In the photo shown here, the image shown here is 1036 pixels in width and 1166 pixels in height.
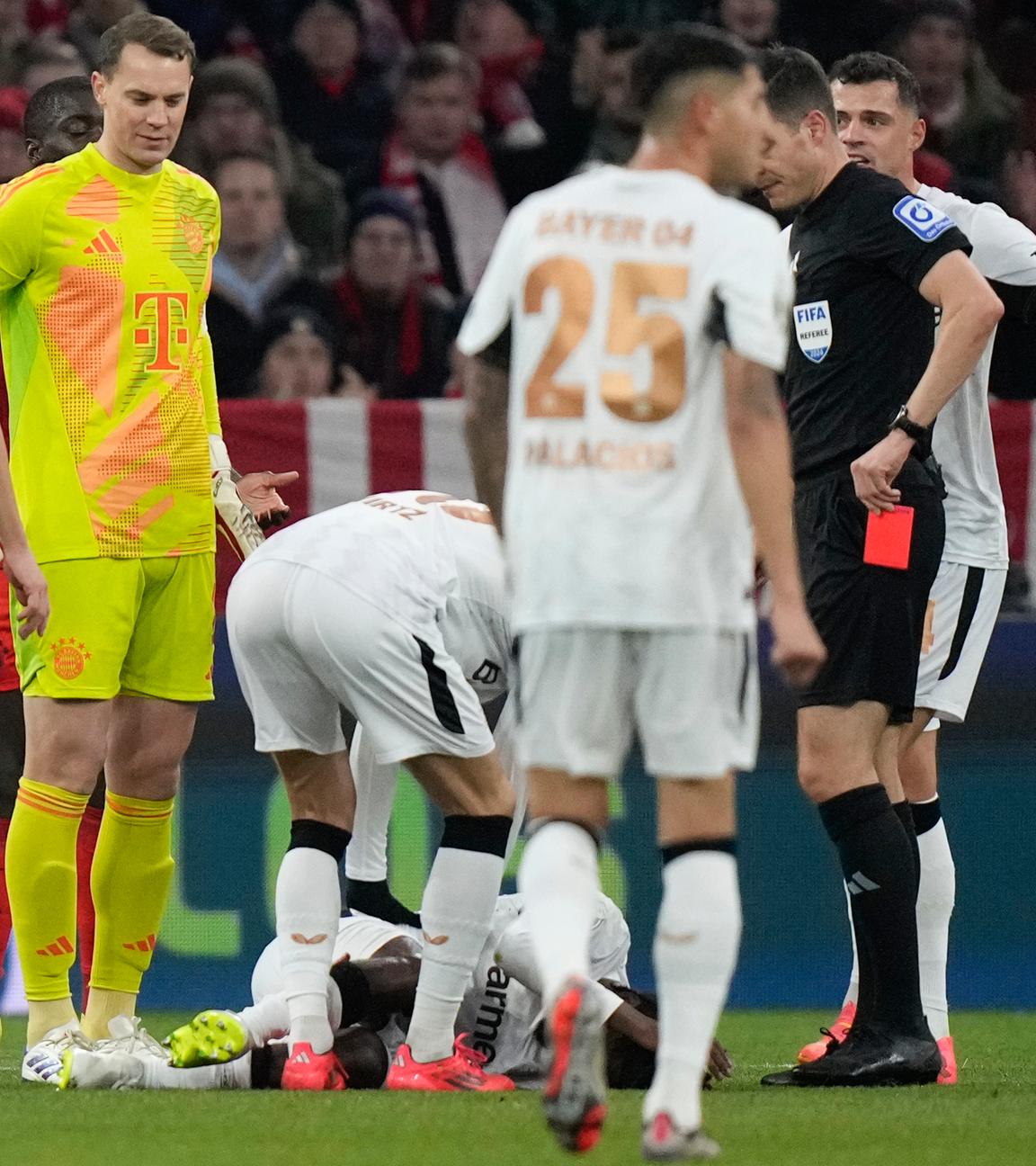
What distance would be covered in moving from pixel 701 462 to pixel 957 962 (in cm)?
374

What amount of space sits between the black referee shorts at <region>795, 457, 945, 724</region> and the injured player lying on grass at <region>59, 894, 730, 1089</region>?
795 millimetres

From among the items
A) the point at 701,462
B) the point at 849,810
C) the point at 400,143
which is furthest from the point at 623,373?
the point at 400,143

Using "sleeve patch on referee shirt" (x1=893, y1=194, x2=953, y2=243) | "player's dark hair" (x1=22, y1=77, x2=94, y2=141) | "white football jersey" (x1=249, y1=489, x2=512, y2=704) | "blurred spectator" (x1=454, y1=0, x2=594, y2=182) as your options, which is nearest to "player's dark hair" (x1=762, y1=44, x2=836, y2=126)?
"sleeve patch on referee shirt" (x1=893, y1=194, x2=953, y2=243)

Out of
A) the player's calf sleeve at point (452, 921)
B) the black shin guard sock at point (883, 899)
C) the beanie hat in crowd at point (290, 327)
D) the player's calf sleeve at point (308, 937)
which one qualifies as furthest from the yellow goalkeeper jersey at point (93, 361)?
the beanie hat in crowd at point (290, 327)

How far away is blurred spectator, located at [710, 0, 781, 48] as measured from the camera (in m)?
10.1

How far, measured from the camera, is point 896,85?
534cm

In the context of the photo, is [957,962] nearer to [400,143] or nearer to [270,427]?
[270,427]

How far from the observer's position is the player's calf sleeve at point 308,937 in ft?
15.0

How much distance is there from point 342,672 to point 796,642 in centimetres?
137

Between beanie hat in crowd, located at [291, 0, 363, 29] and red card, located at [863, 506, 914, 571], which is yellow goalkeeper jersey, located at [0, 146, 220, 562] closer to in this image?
red card, located at [863, 506, 914, 571]

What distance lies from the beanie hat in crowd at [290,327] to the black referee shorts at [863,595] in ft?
14.2

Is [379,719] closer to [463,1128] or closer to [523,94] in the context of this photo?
[463,1128]

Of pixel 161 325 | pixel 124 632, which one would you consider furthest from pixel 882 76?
pixel 124 632

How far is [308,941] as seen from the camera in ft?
15.1
